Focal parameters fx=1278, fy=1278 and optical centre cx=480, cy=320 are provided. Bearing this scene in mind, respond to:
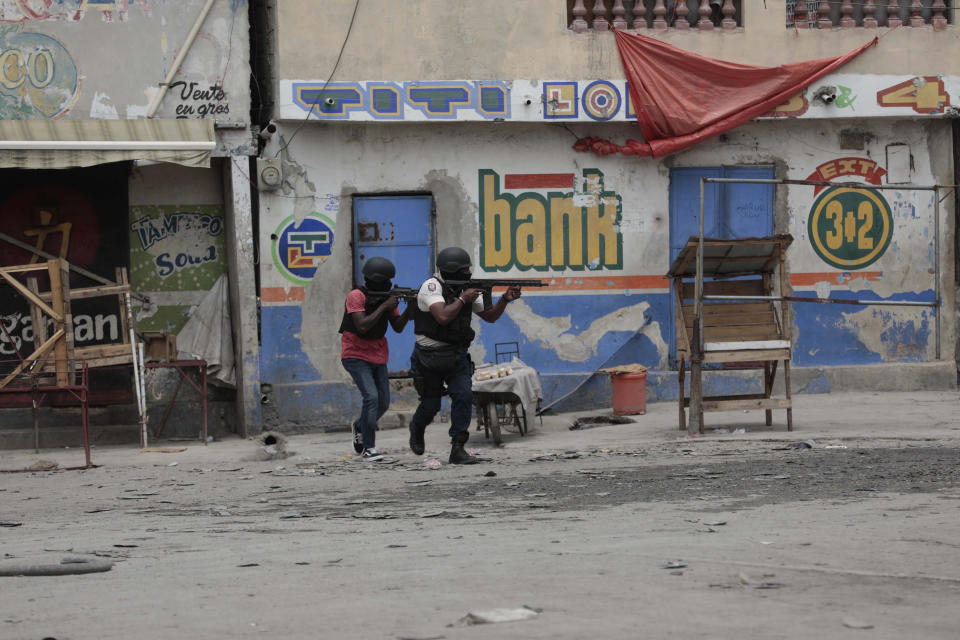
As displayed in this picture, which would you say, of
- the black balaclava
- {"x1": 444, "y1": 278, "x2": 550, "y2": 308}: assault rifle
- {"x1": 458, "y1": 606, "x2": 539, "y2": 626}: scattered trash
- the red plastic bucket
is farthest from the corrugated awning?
{"x1": 458, "y1": 606, "x2": 539, "y2": 626}: scattered trash

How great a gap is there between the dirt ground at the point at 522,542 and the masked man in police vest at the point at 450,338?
55 cm

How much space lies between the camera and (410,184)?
47.8 ft

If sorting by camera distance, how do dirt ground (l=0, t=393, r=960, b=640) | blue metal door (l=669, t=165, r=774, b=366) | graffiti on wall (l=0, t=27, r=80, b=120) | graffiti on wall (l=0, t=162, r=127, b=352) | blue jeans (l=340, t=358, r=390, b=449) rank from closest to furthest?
dirt ground (l=0, t=393, r=960, b=640)
blue jeans (l=340, t=358, r=390, b=449)
graffiti on wall (l=0, t=27, r=80, b=120)
graffiti on wall (l=0, t=162, r=127, b=352)
blue metal door (l=669, t=165, r=774, b=366)

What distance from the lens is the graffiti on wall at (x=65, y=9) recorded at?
1372cm

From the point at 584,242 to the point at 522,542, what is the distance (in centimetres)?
860

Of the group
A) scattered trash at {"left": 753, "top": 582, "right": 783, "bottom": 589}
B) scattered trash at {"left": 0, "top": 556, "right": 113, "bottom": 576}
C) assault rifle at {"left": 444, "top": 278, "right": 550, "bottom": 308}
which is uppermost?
assault rifle at {"left": 444, "top": 278, "right": 550, "bottom": 308}

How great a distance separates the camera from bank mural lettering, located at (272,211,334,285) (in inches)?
565

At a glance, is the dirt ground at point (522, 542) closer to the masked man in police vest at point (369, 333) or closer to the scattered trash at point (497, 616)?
the scattered trash at point (497, 616)

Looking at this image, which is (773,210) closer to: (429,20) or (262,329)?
(429,20)

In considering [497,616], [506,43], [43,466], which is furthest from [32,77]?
[497,616]

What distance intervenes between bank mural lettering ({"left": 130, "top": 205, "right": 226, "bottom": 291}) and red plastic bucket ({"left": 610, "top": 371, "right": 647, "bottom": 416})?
15.7 ft

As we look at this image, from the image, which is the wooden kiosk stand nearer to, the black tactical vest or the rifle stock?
the black tactical vest

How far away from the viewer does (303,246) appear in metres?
14.4

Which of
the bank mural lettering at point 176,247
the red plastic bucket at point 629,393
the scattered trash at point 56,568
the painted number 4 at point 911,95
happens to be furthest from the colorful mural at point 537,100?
the scattered trash at point 56,568
